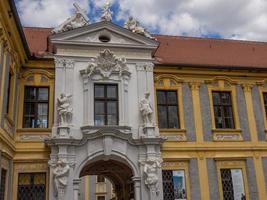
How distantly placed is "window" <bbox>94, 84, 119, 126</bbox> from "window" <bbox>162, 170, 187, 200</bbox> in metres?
2.71

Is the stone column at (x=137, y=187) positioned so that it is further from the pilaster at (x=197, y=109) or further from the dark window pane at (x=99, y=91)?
the dark window pane at (x=99, y=91)

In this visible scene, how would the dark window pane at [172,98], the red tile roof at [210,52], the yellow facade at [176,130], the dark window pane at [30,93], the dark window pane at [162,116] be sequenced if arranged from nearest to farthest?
the yellow facade at [176,130], the dark window pane at [30,93], the dark window pane at [162,116], the dark window pane at [172,98], the red tile roof at [210,52]

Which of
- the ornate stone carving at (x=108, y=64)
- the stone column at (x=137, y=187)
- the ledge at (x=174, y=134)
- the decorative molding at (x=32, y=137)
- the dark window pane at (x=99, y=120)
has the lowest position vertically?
the stone column at (x=137, y=187)

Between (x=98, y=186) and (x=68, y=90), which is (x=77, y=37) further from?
(x=98, y=186)

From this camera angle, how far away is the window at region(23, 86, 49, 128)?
1316cm

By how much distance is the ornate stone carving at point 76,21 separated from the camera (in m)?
13.9

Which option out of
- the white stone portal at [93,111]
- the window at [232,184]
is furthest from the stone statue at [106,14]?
the window at [232,184]

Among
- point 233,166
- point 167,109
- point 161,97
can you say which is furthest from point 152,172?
point 233,166

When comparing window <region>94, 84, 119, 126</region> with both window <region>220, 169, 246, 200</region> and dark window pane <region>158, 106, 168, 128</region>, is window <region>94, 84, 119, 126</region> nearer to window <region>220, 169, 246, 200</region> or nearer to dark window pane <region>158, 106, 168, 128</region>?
dark window pane <region>158, 106, 168, 128</region>

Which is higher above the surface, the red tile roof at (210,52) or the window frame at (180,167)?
the red tile roof at (210,52)

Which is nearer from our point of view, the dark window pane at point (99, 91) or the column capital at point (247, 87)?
the dark window pane at point (99, 91)

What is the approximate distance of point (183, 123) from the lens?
14.2 meters

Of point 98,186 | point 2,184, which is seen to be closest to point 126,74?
point 2,184

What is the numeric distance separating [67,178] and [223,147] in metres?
6.00
